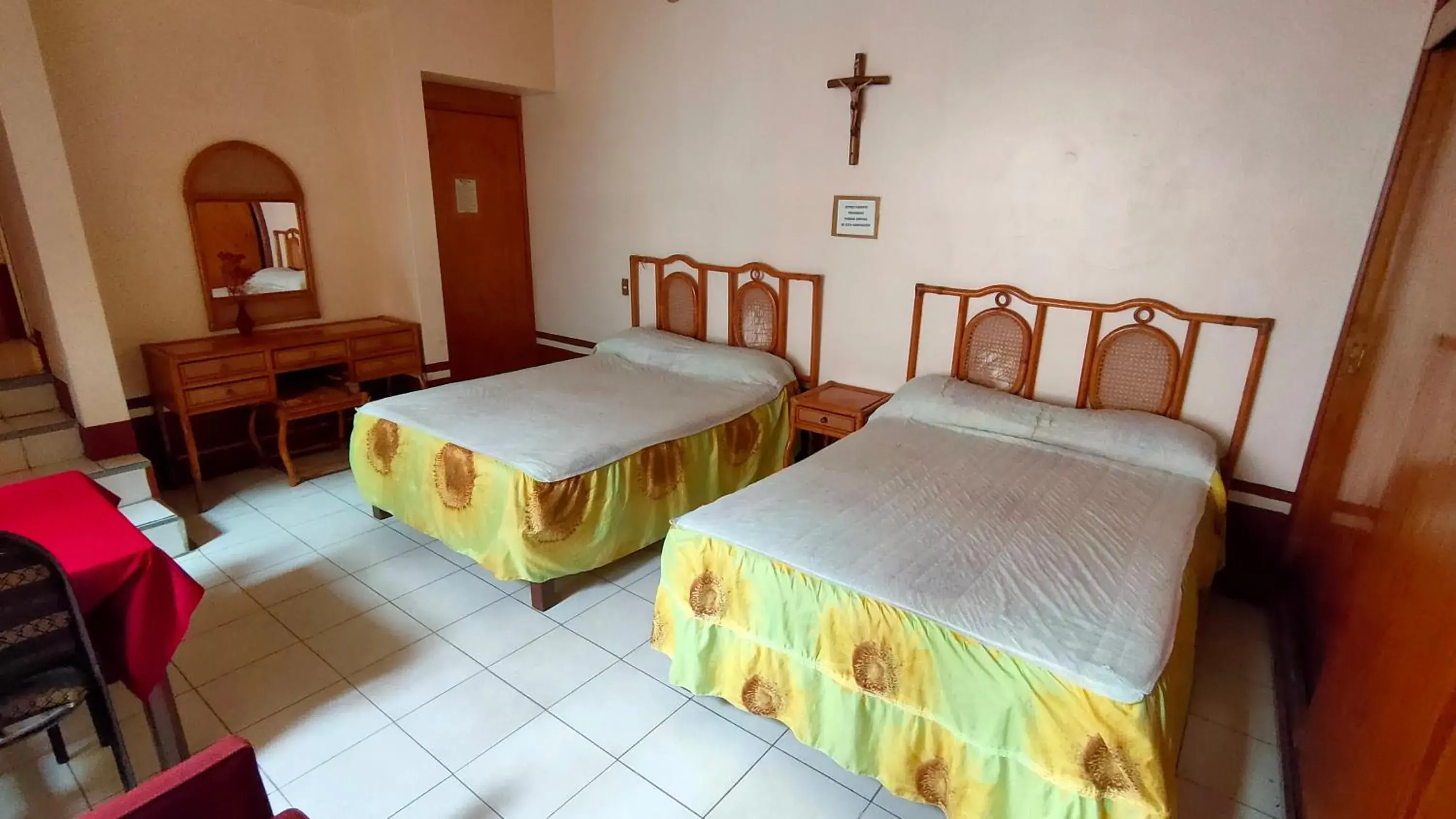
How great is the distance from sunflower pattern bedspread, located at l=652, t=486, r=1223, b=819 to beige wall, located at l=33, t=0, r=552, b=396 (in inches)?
114

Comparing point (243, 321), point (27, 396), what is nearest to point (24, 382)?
point (27, 396)

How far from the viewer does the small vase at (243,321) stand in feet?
11.9

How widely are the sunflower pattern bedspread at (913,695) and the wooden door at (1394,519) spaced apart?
1.03ft

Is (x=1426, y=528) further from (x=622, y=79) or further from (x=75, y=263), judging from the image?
(x=75, y=263)

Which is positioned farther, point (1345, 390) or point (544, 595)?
point (544, 595)

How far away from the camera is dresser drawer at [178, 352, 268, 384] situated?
3166mm

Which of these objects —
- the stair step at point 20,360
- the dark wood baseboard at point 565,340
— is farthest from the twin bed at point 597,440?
the stair step at point 20,360

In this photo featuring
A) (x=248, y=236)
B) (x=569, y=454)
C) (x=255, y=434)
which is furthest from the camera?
(x=255, y=434)

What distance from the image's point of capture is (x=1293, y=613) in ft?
7.57

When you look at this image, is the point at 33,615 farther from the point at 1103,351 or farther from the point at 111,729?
the point at 1103,351

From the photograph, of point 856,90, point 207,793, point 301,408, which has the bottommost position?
point 301,408

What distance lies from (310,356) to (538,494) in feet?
6.53

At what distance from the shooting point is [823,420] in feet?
10.5

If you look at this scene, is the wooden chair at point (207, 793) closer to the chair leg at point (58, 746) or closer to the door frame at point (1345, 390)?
the chair leg at point (58, 746)
